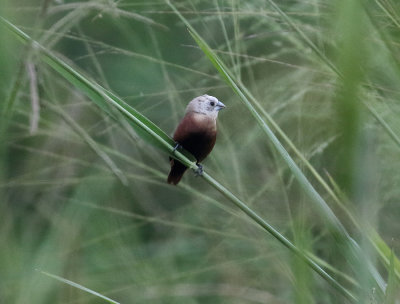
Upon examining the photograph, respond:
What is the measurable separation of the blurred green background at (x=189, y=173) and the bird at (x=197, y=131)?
0.04 m

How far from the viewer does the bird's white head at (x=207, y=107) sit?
180cm

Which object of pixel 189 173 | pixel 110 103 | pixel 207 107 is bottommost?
pixel 189 173

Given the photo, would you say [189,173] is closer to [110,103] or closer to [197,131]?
[197,131]

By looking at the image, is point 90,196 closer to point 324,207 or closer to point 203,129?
point 203,129

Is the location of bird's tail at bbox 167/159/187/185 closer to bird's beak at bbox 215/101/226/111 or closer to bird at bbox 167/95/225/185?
bird at bbox 167/95/225/185

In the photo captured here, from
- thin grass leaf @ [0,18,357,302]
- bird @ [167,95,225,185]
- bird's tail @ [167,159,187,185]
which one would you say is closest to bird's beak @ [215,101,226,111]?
bird @ [167,95,225,185]

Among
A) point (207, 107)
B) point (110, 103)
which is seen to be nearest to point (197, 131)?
point (207, 107)

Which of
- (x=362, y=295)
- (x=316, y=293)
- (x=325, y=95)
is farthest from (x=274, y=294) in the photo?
(x=362, y=295)

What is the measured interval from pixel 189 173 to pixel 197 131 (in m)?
0.11

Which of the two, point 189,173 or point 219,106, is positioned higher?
point 219,106

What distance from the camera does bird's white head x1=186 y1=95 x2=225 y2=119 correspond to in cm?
180

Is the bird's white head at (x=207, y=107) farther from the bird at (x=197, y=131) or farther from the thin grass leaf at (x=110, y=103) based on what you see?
the thin grass leaf at (x=110, y=103)

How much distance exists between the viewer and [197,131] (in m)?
1.75

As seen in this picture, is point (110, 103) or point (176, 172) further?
point (176, 172)
